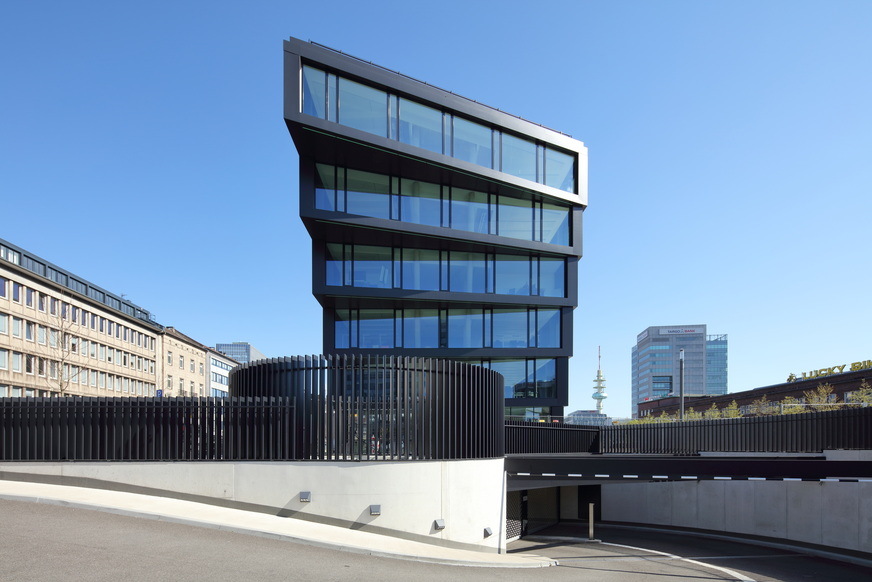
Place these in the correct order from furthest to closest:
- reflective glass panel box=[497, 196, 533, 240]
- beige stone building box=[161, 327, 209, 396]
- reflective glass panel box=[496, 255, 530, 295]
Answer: beige stone building box=[161, 327, 209, 396], reflective glass panel box=[496, 255, 530, 295], reflective glass panel box=[497, 196, 533, 240]

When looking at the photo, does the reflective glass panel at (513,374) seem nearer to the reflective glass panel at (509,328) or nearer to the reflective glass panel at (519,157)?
the reflective glass panel at (509,328)

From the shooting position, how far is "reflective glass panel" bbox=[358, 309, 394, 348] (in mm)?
34500

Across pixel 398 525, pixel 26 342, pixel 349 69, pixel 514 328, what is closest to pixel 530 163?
pixel 514 328

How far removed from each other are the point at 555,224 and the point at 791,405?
34741mm

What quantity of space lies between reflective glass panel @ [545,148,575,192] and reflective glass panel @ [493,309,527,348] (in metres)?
7.54

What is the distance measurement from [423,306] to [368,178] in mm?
7349

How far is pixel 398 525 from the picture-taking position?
48.3ft

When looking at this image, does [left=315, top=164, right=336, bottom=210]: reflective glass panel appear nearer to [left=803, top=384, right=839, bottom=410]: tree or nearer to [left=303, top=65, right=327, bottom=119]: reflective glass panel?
[left=303, top=65, right=327, bottom=119]: reflective glass panel

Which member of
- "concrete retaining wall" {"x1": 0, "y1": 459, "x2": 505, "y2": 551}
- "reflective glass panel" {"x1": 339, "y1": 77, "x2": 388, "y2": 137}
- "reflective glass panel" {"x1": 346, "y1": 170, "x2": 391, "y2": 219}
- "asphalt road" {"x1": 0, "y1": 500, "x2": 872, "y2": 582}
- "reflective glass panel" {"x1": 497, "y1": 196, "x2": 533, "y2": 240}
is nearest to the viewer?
"asphalt road" {"x1": 0, "y1": 500, "x2": 872, "y2": 582}

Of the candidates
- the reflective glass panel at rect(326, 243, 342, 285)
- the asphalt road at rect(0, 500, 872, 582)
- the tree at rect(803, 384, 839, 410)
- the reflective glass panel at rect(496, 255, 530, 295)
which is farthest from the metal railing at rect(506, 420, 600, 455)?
the tree at rect(803, 384, 839, 410)

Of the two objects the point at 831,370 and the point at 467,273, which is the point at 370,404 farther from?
the point at 831,370

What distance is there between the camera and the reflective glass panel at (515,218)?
117 ft

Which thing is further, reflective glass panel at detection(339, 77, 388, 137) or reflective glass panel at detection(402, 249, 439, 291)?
reflective glass panel at detection(402, 249, 439, 291)

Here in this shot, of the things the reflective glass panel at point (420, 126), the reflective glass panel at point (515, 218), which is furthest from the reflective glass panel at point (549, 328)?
the reflective glass panel at point (420, 126)
